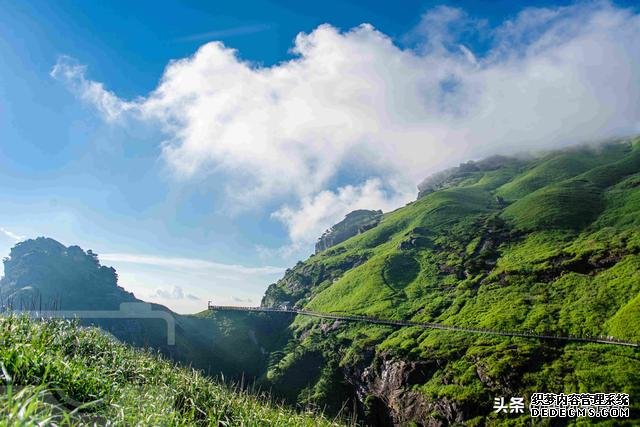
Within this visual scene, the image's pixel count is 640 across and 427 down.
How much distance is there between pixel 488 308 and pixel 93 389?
110m

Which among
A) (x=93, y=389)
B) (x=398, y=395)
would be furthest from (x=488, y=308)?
(x=93, y=389)

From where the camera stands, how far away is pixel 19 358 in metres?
11.5

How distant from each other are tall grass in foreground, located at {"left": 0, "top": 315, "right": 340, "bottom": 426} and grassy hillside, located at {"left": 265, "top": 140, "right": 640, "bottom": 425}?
60.6 meters

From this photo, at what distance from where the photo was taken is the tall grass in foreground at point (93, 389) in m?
9.30

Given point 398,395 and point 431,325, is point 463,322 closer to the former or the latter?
point 431,325

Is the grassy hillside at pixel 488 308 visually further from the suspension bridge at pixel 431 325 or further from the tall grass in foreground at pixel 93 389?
the tall grass in foreground at pixel 93 389

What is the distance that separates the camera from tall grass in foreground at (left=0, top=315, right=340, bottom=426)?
9297 mm

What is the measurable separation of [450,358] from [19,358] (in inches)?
3449

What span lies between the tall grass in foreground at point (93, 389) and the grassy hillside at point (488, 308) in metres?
60.6

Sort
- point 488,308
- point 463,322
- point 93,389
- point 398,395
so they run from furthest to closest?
point 488,308 → point 463,322 → point 398,395 → point 93,389

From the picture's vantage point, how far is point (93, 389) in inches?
527

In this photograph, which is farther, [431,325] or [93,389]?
[431,325]

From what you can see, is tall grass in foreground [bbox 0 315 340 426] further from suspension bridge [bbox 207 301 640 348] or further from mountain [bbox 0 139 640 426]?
suspension bridge [bbox 207 301 640 348]

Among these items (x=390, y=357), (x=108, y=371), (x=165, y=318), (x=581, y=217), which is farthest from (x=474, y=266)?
(x=108, y=371)
